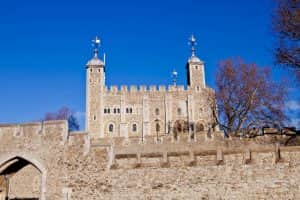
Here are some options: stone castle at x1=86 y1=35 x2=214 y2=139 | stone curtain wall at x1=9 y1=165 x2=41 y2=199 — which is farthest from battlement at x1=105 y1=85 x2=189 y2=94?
stone curtain wall at x1=9 y1=165 x2=41 y2=199

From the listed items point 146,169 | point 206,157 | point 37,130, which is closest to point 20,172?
point 37,130

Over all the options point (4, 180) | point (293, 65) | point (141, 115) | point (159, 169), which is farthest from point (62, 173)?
point (141, 115)

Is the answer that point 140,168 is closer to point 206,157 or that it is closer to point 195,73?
point 206,157

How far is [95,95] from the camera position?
2078 inches

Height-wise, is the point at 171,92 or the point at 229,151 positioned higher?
the point at 171,92

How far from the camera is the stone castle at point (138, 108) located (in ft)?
172

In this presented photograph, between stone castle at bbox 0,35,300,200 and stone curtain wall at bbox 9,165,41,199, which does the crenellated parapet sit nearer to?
stone castle at bbox 0,35,300,200

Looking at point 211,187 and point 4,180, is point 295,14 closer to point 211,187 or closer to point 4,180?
point 211,187

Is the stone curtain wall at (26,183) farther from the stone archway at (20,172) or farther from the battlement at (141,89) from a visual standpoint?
the battlement at (141,89)

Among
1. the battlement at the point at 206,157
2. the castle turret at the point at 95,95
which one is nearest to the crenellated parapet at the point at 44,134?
the battlement at the point at 206,157

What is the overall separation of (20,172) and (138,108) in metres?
35.5

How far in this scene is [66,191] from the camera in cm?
1349

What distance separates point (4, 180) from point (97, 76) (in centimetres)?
3767

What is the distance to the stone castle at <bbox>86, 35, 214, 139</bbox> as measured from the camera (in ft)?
172
